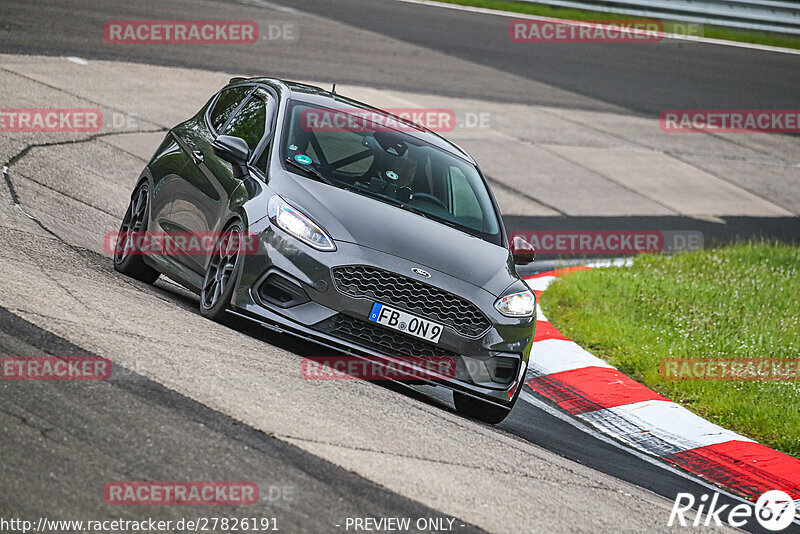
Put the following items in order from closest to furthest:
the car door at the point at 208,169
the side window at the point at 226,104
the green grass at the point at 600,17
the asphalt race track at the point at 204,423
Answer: the asphalt race track at the point at 204,423, the car door at the point at 208,169, the side window at the point at 226,104, the green grass at the point at 600,17

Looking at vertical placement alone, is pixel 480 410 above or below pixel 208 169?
below

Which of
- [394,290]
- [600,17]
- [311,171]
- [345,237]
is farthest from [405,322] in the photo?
[600,17]

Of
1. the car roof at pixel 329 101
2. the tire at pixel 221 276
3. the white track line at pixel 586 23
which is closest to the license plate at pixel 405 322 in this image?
the tire at pixel 221 276

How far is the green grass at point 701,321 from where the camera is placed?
319 inches

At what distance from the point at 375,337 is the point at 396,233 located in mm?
721

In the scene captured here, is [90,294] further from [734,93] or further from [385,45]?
[734,93]

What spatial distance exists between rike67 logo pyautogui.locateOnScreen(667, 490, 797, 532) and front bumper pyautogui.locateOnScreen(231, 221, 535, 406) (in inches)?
53.6

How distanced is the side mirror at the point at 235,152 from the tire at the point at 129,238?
121cm

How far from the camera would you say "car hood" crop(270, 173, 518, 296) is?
6.53m

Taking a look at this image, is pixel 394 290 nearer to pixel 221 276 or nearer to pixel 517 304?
pixel 517 304

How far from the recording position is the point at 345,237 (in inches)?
255

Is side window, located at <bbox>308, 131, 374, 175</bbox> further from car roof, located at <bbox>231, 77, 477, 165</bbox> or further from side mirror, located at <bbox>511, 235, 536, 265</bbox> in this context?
side mirror, located at <bbox>511, 235, 536, 265</bbox>

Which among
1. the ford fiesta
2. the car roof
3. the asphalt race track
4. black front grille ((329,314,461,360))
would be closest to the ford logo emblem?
the ford fiesta

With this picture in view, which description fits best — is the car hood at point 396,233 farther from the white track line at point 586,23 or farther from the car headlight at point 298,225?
Result: the white track line at point 586,23
